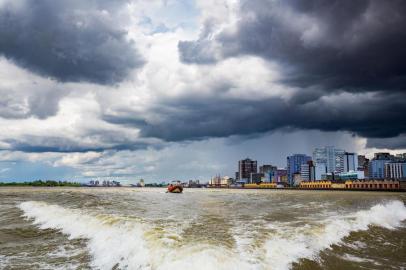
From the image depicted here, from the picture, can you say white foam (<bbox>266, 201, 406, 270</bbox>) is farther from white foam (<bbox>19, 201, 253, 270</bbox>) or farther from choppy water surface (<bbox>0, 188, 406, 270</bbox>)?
white foam (<bbox>19, 201, 253, 270</bbox>)

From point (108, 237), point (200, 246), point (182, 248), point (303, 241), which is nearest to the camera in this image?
point (182, 248)

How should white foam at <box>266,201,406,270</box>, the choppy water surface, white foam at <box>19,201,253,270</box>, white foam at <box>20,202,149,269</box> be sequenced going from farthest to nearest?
1. white foam at <box>266,201,406,270</box>
2. white foam at <box>20,202,149,269</box>
3. the choppy water surface
4. white foam at <box>19,201,253,270</box>

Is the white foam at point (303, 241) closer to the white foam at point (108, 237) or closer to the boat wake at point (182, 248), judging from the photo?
the boat wake at point (182, 248)

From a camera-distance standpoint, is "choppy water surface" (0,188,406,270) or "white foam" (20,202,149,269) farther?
"white foam" (20,202,149,269)

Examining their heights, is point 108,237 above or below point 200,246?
below

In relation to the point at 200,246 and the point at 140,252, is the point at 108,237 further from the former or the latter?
the point at 200,246

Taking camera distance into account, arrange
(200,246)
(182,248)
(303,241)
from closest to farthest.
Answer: (182,248) < (200,246) < (303,241)

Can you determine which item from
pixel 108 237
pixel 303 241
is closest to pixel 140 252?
pixel 108 237

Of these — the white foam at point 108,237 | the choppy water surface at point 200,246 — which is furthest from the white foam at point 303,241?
the white foam at point 108,237

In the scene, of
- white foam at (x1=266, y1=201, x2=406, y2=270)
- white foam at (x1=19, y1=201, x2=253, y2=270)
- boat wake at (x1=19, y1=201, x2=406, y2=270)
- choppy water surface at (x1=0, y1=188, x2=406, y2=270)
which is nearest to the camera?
white foam at (x1=19, y1=201, x2=253, y2=270)

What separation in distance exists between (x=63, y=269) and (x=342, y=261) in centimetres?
990

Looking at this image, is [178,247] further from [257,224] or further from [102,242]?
[257,224]

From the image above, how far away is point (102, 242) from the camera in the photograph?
1455 cm

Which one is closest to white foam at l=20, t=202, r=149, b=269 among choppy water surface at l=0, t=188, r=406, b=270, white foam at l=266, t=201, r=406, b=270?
choppy water surface at l=0, t=188, r=406, b=270
